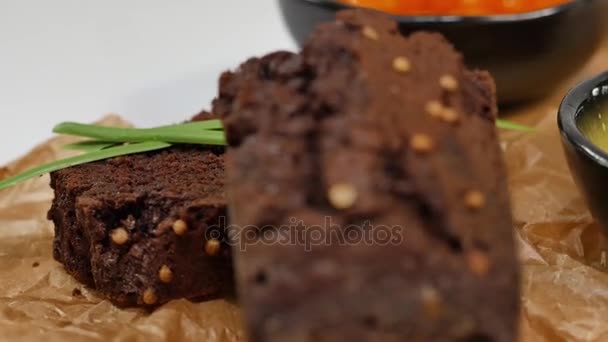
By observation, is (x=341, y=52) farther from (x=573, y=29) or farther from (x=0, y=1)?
(x=0, y=1)

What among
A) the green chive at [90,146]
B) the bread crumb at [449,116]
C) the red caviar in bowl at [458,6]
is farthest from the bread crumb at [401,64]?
the red caviar in bowl at [458,6]

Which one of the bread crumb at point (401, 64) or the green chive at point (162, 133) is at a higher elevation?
the bread crumb at point (401, 64)

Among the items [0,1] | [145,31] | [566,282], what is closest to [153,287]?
[566,282]

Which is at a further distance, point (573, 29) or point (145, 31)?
point (145, 31)

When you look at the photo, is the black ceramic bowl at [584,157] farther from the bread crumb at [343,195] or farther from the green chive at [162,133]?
the bread crumb at [343,195]

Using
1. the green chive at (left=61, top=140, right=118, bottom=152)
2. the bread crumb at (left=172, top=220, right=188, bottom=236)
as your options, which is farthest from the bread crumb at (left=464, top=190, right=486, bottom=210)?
the green chive at (left=61, top=140, right=118, bottom=152)

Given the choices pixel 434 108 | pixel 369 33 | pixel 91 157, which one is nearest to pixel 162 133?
pixel 91 157

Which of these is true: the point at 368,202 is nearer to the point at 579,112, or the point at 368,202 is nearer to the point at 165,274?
the point at 165,274
